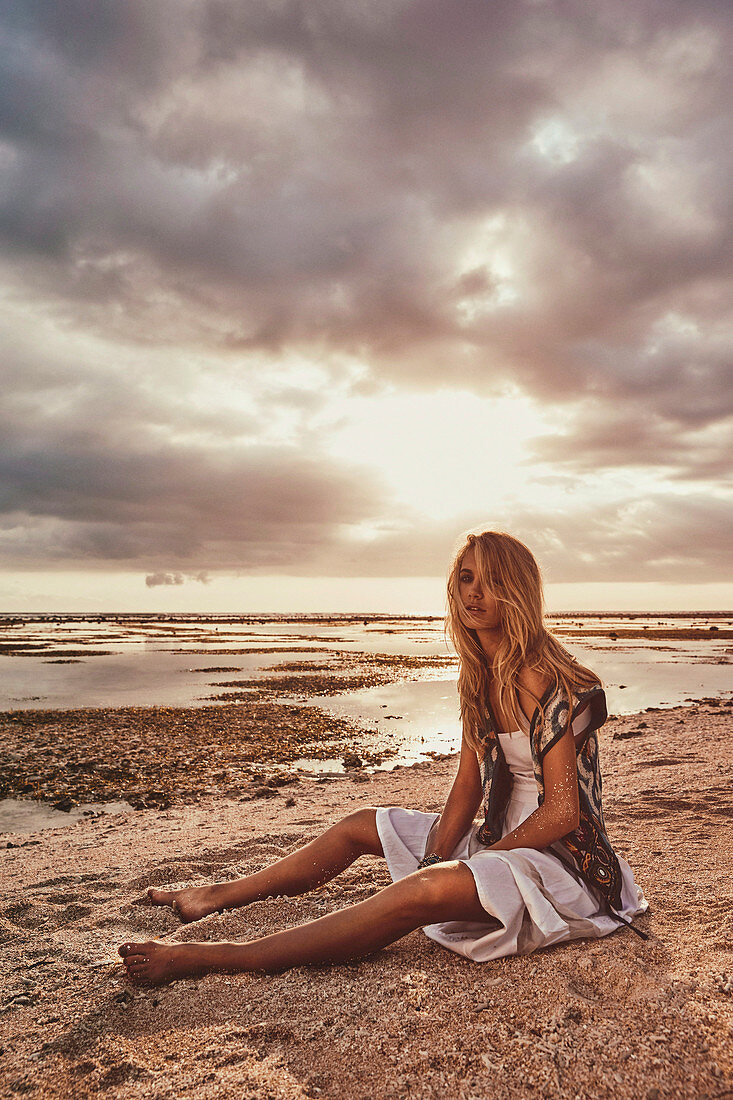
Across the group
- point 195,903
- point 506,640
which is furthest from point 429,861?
point 195,903

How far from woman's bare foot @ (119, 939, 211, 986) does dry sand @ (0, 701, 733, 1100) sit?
0.06 meters

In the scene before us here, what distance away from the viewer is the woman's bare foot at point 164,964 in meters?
3.40

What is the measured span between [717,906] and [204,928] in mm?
3126

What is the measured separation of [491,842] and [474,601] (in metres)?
1.40

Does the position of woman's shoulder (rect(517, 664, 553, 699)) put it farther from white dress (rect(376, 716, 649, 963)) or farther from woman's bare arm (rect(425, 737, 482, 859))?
woman's bare arm (rect(425, 737, 482, 859))

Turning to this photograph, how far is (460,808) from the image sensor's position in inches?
156

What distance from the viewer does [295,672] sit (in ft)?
81.9

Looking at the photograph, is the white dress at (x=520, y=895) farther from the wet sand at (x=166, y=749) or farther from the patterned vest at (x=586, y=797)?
the wet sand at (x=166, y=749)

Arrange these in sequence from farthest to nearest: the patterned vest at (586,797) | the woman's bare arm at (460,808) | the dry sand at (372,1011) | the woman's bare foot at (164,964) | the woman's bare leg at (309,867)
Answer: the woman's bare leg at (309,867)
the woman's bare arm at (460,808)
the patterned vest at (586,797)
the woman's bare foot at (164,964)
the dry sand at (372,1011)

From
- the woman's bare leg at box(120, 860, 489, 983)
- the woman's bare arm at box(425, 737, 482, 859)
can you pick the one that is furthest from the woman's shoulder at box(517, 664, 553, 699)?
the woman's bare leg at box(120, 860, 489, 983)

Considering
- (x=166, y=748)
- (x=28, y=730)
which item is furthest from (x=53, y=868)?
(x=28, y=730)

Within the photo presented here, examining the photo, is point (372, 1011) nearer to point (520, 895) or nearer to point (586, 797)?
Answer: point (520, 895)

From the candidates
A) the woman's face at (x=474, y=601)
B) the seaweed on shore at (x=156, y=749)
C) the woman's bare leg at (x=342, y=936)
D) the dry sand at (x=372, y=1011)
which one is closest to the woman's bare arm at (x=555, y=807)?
the woman's bare leg at (x=342, y=936)

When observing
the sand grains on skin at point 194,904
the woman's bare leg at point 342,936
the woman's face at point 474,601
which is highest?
the woman's face at point 474,601
